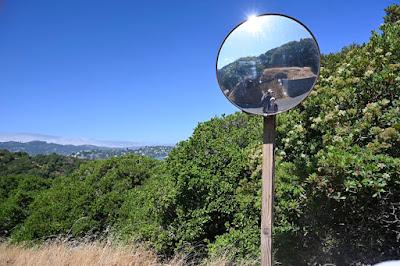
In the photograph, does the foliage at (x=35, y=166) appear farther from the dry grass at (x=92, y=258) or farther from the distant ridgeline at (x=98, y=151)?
the dry grass at (x=92, y=258)

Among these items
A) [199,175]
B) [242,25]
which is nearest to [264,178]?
[242,25]

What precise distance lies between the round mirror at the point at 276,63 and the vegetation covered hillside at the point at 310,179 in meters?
0.97

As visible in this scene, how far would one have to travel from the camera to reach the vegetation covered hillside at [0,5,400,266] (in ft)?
13.3

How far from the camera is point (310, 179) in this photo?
13.6 ft

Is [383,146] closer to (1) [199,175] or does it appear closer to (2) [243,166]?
(2) [243,166]

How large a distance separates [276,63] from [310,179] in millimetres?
1469

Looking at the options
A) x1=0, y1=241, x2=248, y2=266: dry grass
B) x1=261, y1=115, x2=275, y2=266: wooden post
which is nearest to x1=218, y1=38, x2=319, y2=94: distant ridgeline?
x1=261, y1=115, x2=275, y2=266: wooden post

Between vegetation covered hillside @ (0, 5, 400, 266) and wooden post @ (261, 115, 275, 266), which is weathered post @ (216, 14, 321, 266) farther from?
vegetation covered hillside @ (0, 5, 400, 266)

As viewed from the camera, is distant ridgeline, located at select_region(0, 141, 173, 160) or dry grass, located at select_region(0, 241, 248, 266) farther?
distant ridgeline, located at select_region(0, 141, 173, 160)

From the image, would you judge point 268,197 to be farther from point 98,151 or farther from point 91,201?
point 98,151

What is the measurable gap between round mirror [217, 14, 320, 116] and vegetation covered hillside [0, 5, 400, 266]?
3.17 feet

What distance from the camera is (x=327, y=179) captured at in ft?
13.1

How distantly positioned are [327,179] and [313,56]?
4.50 feet

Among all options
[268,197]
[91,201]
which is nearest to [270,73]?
[268,197]
